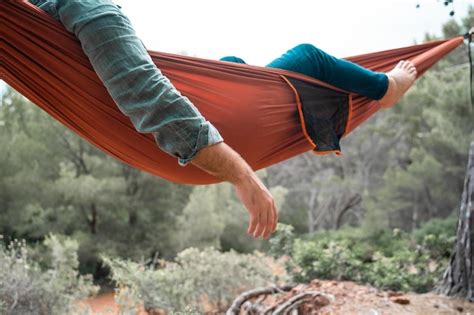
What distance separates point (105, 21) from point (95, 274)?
6116mm

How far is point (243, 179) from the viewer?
0.79 meters

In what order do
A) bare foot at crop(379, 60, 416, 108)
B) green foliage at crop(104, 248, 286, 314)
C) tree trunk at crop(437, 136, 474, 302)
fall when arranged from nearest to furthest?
1. bare foot at crop(379, 60, 416, 108)
2. tree trunk at crop(437, 136, 474, 302)
3. green foliage at crop(104, 248, 286, 314)

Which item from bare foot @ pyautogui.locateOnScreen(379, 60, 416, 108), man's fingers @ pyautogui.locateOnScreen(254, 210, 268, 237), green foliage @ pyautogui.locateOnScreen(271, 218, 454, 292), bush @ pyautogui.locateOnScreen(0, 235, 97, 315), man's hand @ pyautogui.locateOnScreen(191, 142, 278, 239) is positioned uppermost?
bare foot @ pyautogui.locateOnScreen(379, 60, 416, 108)

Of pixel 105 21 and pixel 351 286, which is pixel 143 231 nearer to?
pixel 351 286

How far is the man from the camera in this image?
2.47 ft

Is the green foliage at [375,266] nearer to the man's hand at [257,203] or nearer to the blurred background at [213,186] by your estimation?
the blurred background at [213,186]

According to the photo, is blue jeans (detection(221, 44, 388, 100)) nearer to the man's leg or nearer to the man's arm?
the man's leg

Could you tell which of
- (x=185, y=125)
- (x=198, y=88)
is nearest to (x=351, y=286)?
(x=198, y=88)

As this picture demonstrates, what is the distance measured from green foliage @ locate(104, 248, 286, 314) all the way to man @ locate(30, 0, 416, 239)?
273 cm

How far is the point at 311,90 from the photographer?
1219 millimetres

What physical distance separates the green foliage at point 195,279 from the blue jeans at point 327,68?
235 centimetres

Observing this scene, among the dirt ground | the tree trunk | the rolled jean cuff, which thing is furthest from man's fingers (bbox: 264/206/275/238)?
the tree trunk

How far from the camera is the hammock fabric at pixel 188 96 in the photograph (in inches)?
33.8

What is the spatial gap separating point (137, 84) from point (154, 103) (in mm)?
42
